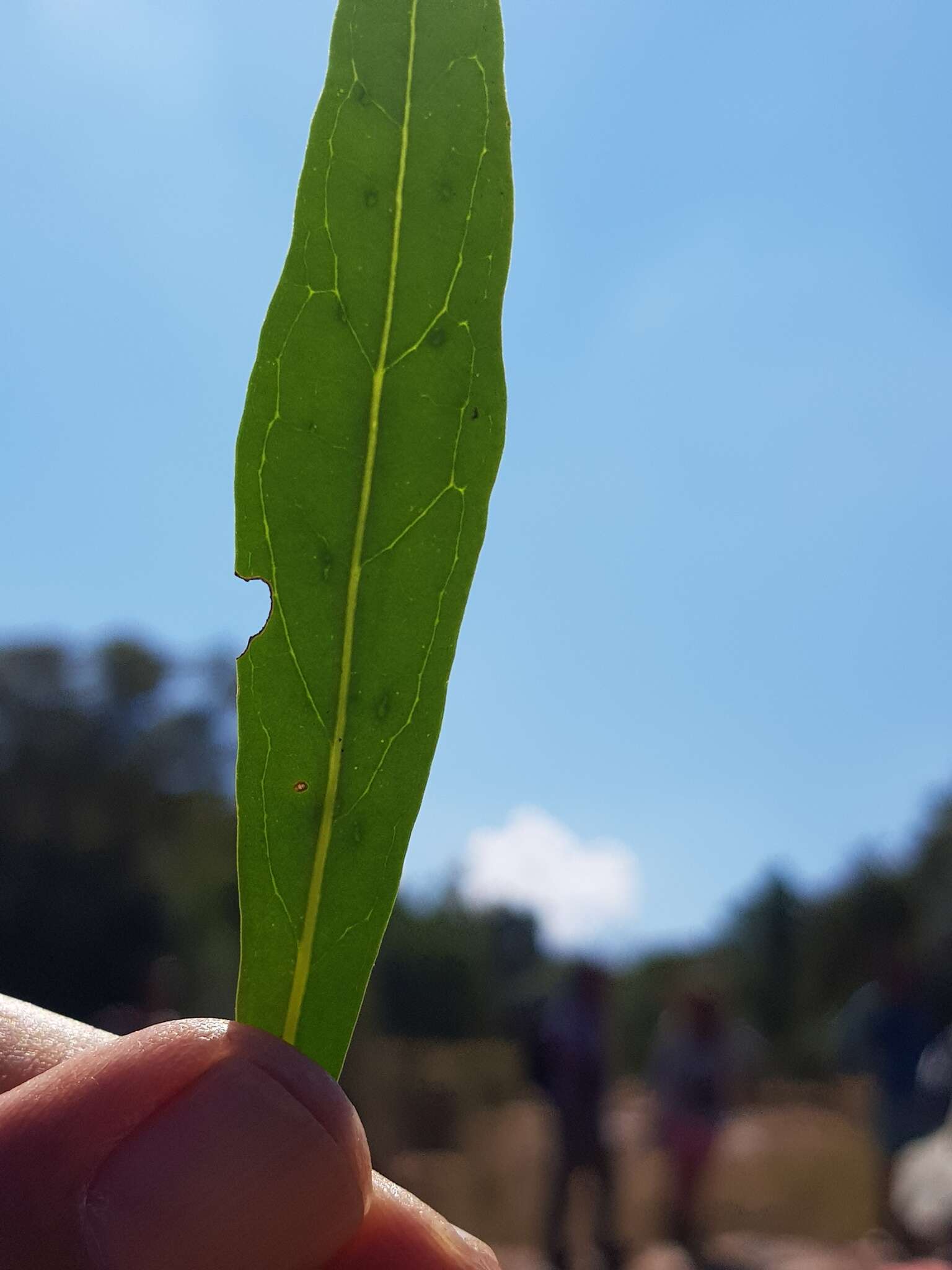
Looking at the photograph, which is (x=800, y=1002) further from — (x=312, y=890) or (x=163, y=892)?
(x=312, y=890)

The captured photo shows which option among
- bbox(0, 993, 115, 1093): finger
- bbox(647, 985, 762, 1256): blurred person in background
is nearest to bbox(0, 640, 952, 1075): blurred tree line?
bbox(647, 985, 762, 1256): blurred person in background

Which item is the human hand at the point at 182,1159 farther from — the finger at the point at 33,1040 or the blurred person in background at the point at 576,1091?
the blurred person in background at the point at 576,1091

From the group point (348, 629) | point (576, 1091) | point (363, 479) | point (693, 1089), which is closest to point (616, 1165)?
point (693, 1089)

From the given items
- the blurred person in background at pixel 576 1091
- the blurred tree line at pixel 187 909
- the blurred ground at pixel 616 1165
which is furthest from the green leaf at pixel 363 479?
the blurred tree line at pixel 187 909

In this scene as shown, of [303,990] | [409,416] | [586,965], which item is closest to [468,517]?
[409,416]

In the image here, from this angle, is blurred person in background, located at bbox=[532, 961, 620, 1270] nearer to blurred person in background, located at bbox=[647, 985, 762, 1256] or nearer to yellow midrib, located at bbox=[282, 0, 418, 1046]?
blurred person in background, located at bbox=[647, 985, 762, 1256]

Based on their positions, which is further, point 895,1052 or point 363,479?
point 895,1052

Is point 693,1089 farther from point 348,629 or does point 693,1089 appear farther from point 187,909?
point 187,909
